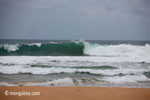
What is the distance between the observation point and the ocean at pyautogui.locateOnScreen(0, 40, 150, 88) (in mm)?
3455

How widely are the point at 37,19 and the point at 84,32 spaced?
0.82 meters

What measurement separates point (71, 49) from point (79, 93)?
2.59ft

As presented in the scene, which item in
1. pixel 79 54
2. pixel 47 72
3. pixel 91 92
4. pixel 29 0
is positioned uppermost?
pixel 29 0

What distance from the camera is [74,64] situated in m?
3.56

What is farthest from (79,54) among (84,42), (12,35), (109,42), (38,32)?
(12,35)

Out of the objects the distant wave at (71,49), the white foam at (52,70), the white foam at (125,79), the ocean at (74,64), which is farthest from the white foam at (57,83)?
the white foam at (125,79)

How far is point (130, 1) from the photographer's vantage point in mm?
3410

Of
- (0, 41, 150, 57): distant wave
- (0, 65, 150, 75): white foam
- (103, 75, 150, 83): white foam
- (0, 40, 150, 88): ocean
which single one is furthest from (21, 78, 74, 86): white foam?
(103, 75, 150, 83): white foam

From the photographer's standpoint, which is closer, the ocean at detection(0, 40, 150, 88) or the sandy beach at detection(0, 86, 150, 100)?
the sandy beach at detection(0, 86, 150, 100)

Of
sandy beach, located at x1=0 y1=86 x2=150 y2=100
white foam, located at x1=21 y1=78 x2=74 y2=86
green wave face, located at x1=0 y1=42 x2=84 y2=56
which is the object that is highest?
green wave face, located at x1=0 y1=42 x2=84 y2=56

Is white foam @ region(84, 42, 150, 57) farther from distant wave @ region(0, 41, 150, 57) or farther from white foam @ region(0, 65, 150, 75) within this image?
white foam @ region(0, 65, 150, 75)

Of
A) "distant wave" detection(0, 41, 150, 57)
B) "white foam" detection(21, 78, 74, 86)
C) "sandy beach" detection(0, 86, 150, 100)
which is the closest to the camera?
"sandy beach" detection(0, 86, 150, 100)

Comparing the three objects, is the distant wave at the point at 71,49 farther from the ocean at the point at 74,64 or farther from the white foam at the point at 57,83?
the white foam at the point at 57,83

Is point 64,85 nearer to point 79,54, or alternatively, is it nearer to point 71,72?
point 71,72
